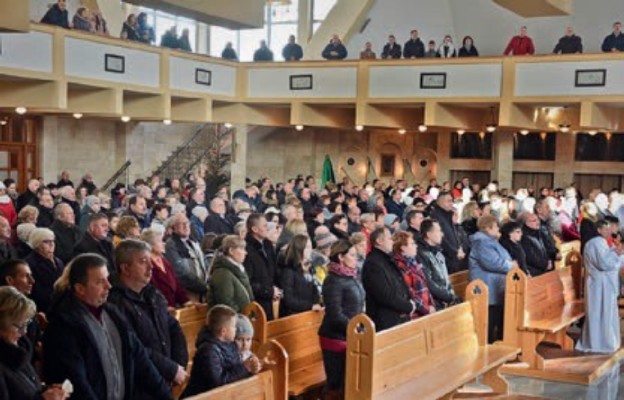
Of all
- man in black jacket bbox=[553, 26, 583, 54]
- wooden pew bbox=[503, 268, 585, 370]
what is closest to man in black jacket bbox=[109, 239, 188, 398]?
wooden pew bbox=[503, 268, 585, 370]

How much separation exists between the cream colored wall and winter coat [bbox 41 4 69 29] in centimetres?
391

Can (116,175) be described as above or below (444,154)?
below

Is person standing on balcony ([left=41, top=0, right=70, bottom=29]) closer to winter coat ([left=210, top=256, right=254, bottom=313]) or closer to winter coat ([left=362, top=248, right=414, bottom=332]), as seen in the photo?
winter coat ([left=210, top=256, right=254, bottom=313])

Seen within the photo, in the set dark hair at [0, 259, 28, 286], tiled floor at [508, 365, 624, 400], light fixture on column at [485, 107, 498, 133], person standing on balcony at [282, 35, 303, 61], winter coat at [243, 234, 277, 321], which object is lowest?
tiled floor at [508, 365, 624, 400]

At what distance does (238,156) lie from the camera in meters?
20.1

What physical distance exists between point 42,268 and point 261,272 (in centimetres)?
179

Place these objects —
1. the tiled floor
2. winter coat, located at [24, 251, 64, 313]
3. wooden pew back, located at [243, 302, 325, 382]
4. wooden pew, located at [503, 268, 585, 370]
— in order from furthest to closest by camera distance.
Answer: wooden pew, located at [503, 268, 585, 370]
the tiled floor
winter coat, located at [24, 251, 64, 313]
wooden pew back, located at [243, 302, 325, 382]

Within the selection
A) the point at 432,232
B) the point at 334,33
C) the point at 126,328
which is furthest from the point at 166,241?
the point at 334,33

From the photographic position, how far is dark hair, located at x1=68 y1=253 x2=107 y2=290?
3.90 m

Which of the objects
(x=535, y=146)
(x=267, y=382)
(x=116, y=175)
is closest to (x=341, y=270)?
(x=267, y=382)

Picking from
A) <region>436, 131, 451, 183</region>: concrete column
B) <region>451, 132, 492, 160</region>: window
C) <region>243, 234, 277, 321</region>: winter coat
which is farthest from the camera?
<region>436, 131, 451, 183</region>: concrete column

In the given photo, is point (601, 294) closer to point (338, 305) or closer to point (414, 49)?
point (338, 305)

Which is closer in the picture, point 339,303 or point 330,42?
point 339,303

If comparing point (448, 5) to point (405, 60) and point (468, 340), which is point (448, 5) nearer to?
point (405, 60)
